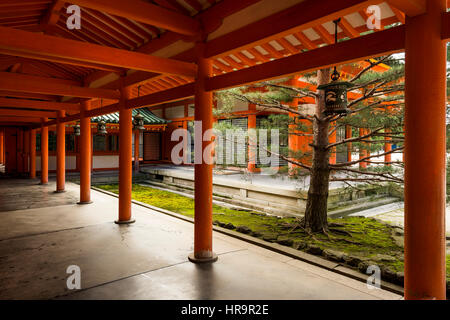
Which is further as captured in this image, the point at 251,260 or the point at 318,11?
the point at 251,260

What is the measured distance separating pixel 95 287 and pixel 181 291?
43.4 inches

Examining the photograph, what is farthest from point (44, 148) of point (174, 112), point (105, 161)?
point (174, 112)

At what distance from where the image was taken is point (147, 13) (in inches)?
149

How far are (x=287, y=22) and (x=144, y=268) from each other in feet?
12.4

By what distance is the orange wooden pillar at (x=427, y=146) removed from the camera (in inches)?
97.8

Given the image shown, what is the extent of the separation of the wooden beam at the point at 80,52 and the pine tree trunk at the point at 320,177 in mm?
3184

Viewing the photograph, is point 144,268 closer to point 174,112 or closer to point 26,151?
point 26,151

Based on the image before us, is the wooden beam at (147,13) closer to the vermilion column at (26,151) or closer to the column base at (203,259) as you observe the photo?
the column base at (203,259)

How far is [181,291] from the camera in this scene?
3.68m

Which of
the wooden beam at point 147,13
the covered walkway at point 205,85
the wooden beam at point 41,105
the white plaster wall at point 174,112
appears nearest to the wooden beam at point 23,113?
the wooden beam at point 41,105

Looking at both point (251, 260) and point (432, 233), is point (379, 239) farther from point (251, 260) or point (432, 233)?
point (432, 233)

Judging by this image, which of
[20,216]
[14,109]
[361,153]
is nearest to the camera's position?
[361,153]

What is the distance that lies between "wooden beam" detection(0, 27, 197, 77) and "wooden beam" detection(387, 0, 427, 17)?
3042 millimetres
